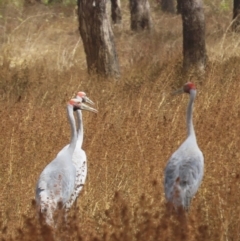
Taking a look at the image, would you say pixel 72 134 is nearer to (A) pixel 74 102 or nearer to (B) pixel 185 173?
(A) pixel 74 102

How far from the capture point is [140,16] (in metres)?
19.2

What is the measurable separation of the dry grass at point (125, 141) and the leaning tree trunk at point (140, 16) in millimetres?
6214

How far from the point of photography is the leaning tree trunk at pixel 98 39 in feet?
34.4

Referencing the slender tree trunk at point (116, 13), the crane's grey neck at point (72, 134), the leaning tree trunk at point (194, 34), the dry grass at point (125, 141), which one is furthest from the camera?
the slender tree trunk at point (116, 13)

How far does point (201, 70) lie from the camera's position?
10570 millimetres

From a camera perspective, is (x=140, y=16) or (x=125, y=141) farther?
(x=140, y=16)

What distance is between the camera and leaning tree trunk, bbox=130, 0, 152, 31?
19.0 m

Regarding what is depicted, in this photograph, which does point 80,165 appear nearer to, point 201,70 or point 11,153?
point 11,153

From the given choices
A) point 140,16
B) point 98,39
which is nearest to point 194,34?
point 98,39

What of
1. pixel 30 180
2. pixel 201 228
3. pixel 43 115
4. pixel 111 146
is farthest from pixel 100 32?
pixel 201 228

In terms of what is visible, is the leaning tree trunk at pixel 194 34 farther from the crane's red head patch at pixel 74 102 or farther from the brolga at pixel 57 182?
the brolga at pixel 57 182

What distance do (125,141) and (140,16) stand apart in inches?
503

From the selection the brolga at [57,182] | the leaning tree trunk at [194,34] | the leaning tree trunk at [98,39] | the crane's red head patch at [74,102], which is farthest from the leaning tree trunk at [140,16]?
the brolga at [57,182]

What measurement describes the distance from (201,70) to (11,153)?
469cm
